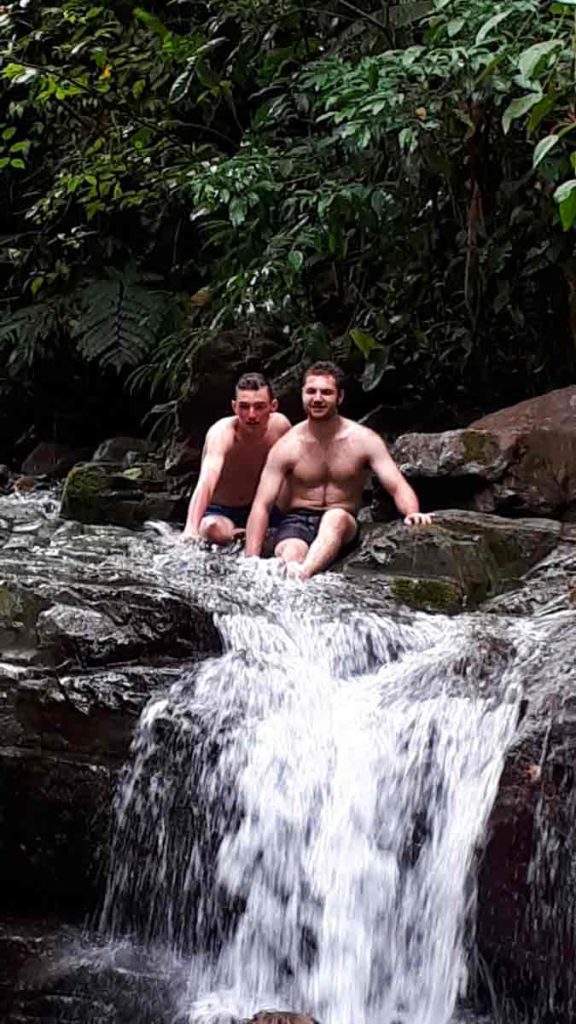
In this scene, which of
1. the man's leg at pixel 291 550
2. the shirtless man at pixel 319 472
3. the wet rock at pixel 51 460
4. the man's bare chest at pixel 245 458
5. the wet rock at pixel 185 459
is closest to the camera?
the man's leg at pixel 291 550

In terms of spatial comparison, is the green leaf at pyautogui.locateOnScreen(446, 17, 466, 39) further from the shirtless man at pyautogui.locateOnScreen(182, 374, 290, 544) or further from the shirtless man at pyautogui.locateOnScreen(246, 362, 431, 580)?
the shirtless man at pyautogui.locateOnScreen(182, 374, 290, 544)

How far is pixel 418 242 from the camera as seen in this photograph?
7492 mm

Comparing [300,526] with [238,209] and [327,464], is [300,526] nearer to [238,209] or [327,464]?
[327,464]

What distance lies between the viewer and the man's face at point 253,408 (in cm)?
604

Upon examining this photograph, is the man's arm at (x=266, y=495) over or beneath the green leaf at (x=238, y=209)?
beneath

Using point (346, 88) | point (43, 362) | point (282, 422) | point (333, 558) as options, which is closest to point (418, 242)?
point (346, 88)

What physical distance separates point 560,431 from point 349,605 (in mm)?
1760

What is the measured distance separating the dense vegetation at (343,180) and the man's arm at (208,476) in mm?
1401

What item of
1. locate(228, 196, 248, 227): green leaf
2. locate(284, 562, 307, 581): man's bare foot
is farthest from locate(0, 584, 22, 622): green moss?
locate(228, 196, 248, 227): green leaf

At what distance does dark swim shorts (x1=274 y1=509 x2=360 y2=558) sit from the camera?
228 inches

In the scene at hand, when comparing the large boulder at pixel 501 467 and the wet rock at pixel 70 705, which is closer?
the wet rock at pixel 70 705

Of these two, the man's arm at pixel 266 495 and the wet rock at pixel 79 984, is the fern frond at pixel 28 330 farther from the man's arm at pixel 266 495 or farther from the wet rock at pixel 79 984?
the wet rock at pixel 79 984

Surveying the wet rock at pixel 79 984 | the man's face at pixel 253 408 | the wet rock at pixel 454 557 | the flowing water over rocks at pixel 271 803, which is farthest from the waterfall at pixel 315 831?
the man's face at pixel 253 408

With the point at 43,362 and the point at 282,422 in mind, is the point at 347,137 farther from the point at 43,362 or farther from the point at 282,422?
the point at 43,362
